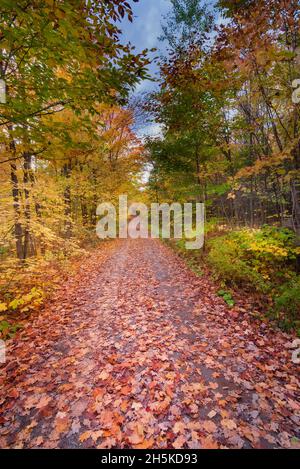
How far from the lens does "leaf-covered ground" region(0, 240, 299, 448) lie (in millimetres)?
2590

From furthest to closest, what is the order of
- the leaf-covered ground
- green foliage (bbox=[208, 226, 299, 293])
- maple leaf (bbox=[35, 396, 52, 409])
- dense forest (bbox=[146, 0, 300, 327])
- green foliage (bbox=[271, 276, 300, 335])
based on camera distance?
green foliage (bbox=[208, 226, 299, 293])
dense forest (bbox=[146, 0, 300, 327])
green foliage (bbox=[271, 276, 300, 335])
maple leaf (bbox=[35, 396, 52, 409])
the leaf-covered ground

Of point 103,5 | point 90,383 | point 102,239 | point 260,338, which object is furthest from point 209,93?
point 102,239

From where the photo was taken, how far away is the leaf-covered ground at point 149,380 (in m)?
2.59

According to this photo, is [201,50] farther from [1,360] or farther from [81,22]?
[1,360]

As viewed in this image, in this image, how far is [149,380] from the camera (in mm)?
3375

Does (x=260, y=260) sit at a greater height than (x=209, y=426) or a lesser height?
greater

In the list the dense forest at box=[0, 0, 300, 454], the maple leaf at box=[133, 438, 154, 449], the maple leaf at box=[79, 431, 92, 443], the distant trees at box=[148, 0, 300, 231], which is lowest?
the maple leaf at box=[133, 438, 154, 449]

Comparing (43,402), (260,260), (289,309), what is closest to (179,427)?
(43,402)

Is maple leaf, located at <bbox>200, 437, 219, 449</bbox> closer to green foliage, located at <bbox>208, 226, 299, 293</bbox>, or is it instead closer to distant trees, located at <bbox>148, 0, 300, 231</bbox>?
green foliage, located at <bbox>208, 226, 299, 293</bbox>

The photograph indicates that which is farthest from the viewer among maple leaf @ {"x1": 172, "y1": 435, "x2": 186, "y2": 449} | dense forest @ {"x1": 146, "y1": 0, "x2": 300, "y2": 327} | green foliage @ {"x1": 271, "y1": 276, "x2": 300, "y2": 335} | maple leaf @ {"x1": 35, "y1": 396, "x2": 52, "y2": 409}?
dense forest @ {"x1": 146, "y1": 0, "x2": 300, "y2": 327}

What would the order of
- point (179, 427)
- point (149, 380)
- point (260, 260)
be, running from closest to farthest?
1. point (179, 427)
2. point (149, 380)
3. point (260, 260)

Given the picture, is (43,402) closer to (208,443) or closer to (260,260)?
(208,443)

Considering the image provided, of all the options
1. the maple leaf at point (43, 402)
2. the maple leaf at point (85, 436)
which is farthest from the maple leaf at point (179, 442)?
the maple leaf at point (43, 402)

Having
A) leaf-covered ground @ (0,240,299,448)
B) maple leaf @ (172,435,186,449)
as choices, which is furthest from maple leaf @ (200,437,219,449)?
maple leaf @ (172,435,186,449)
